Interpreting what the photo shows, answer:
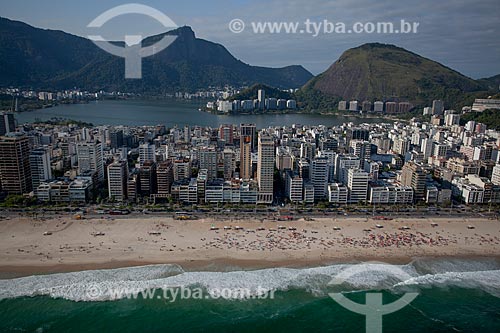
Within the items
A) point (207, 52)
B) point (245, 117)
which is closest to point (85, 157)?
point (245, 117)

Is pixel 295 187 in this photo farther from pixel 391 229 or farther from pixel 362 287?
pixel 362 287

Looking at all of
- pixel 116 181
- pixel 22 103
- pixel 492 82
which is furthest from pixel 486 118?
pixel 22 103

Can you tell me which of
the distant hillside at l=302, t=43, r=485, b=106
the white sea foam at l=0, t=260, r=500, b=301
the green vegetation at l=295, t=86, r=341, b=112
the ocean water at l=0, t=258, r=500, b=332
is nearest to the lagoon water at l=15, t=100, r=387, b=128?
the green vegetation at l=295, t=86, r=341, b=112

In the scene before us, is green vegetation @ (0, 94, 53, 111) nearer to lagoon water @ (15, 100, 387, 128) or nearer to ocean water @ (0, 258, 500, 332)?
lagoon water @ (15, 100, 387, 128)

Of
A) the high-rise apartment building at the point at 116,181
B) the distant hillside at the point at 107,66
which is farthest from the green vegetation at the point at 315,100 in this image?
the high-rise apartment building at the point at 116,181

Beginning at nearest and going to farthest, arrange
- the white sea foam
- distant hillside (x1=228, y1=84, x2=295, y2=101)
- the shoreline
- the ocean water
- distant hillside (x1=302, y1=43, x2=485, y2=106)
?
the ocean water → the white sea foam → the shoreline → distant hillside (x1=302, y1=43, x2=485, y2=106) → distant hillside (x1=228, y1=84, x2=295, y2=101)

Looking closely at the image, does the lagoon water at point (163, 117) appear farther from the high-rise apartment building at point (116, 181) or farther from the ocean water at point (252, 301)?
the ocean water at point (252, 301)

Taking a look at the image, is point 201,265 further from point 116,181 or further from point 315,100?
point 315,100
